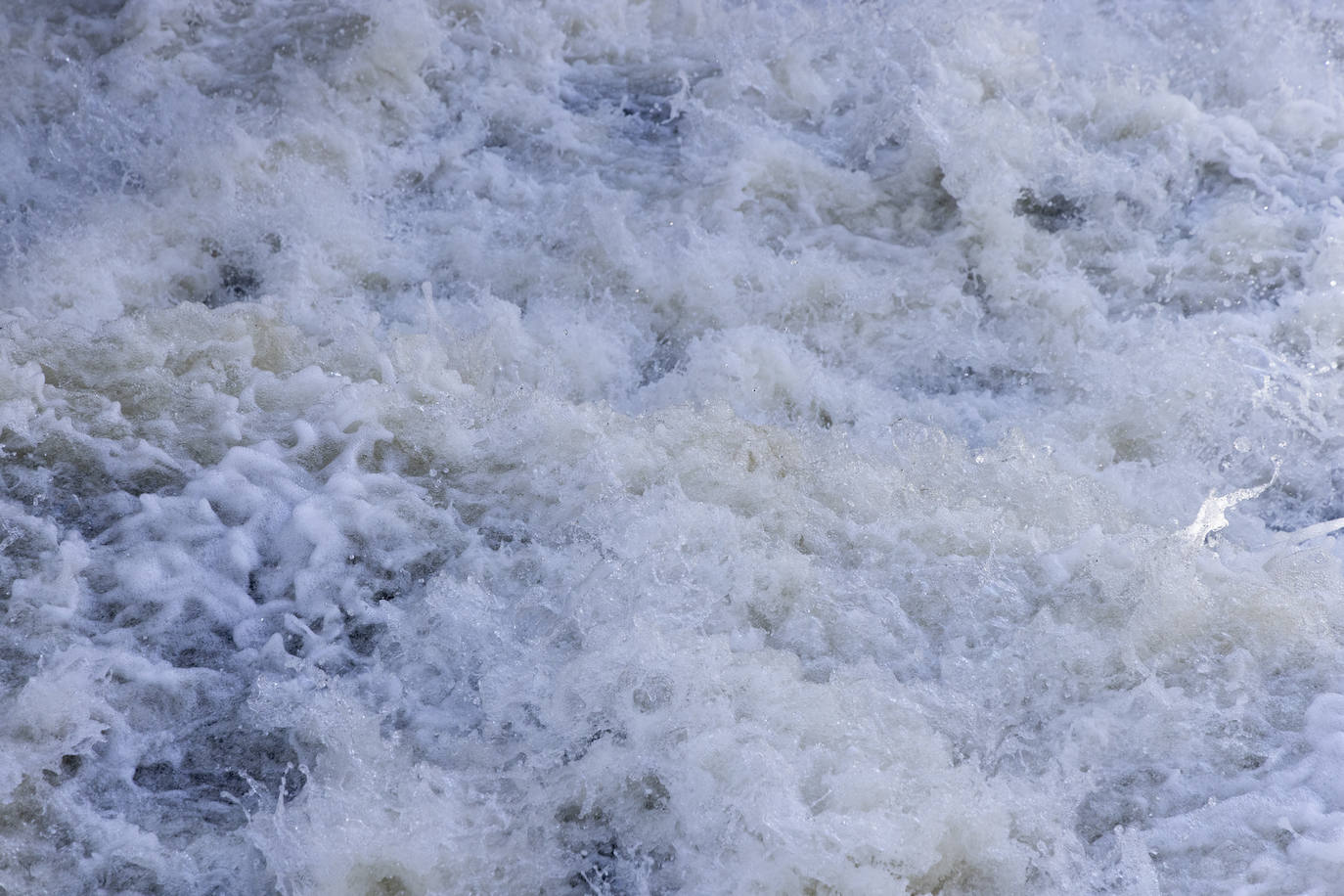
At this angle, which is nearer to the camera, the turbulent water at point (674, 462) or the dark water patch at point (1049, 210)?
the turbulent water at point (674, 462)

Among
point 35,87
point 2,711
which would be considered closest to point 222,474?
point 2,711

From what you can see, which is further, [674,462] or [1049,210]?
[1049,210]

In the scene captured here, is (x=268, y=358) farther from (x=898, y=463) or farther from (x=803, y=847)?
(x=803, y=847)

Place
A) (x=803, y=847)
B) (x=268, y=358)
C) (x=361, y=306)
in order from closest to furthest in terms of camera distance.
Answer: (x=803, y=847)
(x=268, y=358)
(x=361, y=306)

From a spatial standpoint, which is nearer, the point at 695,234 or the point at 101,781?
the point at 101,781

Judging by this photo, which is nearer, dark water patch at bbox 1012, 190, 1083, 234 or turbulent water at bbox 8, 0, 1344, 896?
turbulent water at bbox 8, 0, 1344, 896

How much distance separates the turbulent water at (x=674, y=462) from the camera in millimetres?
2529

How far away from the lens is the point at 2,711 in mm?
2631

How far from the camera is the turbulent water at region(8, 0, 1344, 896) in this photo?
2.53m

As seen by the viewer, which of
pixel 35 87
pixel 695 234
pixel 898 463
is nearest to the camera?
pixel 898 463

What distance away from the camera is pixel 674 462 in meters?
3.46

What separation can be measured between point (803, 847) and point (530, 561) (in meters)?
1.12

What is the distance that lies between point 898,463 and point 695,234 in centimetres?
172

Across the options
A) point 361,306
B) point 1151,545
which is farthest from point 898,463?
point 361,306
